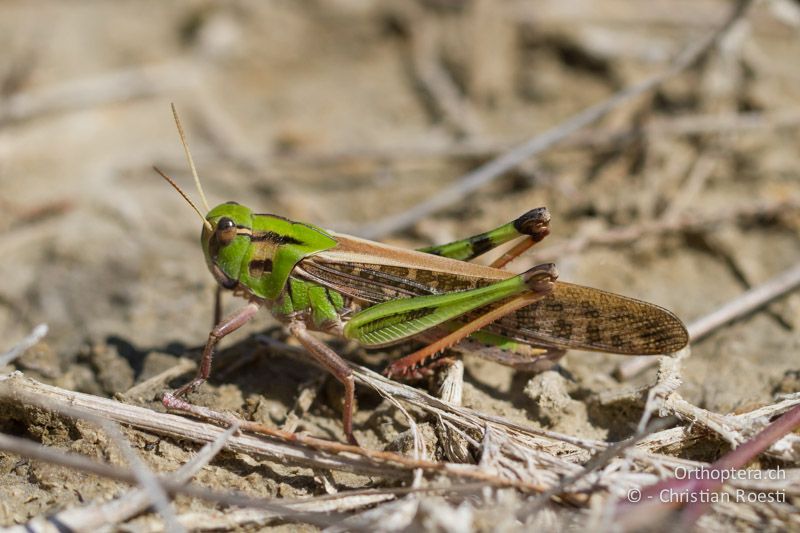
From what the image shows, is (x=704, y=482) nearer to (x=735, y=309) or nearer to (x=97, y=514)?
(x=735, y=309)

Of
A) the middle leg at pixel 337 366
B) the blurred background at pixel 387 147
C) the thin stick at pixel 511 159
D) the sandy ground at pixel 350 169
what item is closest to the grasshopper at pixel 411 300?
the middle leg at pixel 337 366

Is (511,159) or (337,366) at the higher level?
(511,159)

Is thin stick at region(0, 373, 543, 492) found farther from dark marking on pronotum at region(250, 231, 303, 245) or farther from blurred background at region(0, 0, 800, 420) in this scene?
dark marking on pronotum at region(250, 231, 303, 245)

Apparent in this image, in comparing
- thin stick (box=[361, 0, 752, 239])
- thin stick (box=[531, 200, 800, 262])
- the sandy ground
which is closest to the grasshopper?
the sandy ground

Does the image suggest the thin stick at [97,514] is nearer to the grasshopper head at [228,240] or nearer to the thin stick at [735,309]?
the grasshopper head at [228,240]

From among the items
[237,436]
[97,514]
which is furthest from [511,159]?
[97,514]

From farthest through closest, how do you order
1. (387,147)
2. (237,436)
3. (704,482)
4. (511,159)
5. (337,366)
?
(387,147) → (511,159) → (337,366) → (237,436) → (704,482)

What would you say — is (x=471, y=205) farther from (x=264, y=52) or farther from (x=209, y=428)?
(x=264, y=52)

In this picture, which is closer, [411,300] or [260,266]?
[411,300]
